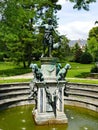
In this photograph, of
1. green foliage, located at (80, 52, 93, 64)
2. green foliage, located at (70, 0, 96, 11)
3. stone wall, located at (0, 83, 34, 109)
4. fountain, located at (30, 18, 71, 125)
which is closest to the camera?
fountain, located at (30, 18, 71, 125)

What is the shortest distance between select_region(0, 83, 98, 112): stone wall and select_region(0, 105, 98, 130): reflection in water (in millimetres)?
527

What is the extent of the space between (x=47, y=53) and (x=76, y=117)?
3948 mm

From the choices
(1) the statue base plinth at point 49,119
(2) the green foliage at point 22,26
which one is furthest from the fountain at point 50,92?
(2) the green foliage at point 22,26

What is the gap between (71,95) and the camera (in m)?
22.1

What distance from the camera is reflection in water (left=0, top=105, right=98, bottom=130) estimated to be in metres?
15.3

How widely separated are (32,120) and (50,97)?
62.6 inches

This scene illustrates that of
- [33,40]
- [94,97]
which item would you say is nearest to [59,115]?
[94,97]

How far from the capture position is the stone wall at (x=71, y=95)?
20109 mm

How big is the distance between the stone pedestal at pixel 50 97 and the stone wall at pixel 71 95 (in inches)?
149

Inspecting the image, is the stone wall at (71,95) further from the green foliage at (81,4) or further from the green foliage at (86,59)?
the green foliage at (86,59)

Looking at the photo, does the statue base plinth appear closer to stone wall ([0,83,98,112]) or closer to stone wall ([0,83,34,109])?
stone wall ([0,83,98,112])

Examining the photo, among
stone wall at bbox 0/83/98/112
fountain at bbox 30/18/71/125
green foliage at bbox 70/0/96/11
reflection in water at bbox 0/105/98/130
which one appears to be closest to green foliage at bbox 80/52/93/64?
green foliage at bbox 70/0/96/11

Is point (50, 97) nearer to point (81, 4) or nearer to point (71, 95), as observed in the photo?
point (71, 95)

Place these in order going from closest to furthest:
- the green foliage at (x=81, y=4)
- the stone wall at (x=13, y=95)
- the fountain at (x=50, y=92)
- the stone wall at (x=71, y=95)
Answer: the fountain at (x=50, y=92) → the stone wall at (x=71, y=95) → the stone wall at (x=13, y=95) → the green foliage at (x=81, y=4)
